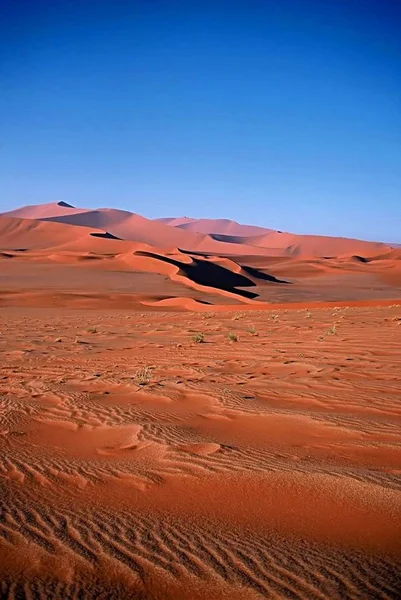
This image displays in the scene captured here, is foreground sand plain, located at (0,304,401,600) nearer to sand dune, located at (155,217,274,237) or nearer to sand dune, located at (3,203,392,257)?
sand dune, located at (3,203,392,257)

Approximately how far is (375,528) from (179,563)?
105 cm

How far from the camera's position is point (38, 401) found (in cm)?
591

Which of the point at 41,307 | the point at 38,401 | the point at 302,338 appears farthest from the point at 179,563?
the point at 41,307

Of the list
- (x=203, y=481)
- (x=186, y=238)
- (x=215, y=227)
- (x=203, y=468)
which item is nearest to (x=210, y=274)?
(x=203, y=468)

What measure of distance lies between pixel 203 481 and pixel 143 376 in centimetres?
360

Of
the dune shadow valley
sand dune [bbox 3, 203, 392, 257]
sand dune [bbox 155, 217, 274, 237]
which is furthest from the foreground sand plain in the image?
sand dune [bbox 155, 217, 274, 237]

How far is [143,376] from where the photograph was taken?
7.06 meters

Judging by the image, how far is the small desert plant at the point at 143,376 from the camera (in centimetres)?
672

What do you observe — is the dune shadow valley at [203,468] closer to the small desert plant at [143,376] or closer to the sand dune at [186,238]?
the small desert plant at [143,376]

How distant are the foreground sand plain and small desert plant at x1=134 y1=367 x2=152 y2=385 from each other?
5cm

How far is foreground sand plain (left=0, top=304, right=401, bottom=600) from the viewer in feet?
7.91

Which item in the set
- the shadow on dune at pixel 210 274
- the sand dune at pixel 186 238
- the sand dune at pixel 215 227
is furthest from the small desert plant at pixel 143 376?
the sand dune at pixel 215 227

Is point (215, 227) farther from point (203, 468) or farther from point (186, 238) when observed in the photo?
point (203, 468)

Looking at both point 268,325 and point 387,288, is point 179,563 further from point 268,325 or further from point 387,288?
point 387,288
